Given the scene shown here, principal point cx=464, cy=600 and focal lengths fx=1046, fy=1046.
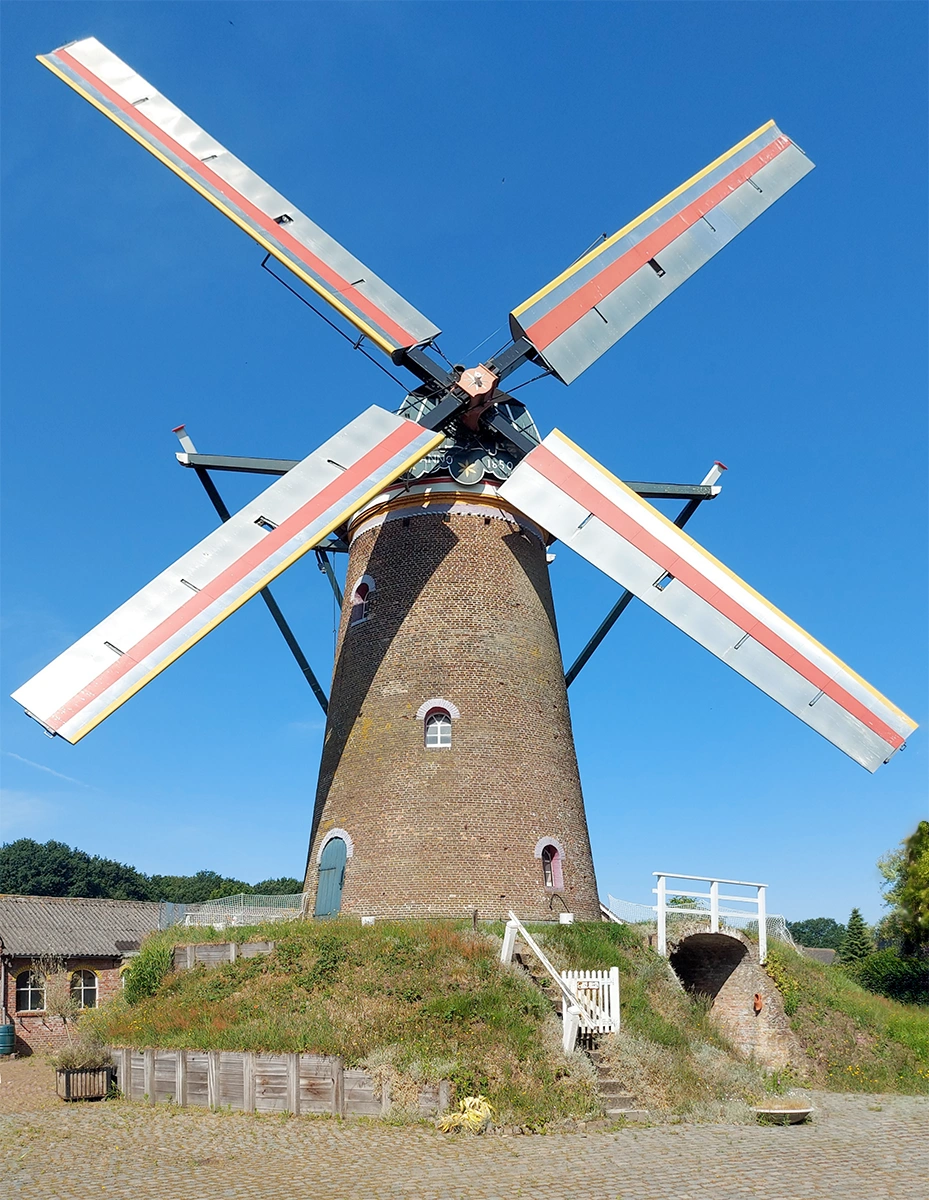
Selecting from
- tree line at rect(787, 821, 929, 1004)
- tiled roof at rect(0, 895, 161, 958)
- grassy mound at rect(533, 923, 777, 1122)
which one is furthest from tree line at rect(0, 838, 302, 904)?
grassy mound at rect(533, 923, 777, 1122)

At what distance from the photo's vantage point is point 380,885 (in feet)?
56.2

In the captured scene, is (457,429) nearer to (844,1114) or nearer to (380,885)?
(380,885)

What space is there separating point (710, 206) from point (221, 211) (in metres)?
9.29

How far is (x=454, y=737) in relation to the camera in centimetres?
1766

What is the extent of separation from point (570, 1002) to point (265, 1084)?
4155mm

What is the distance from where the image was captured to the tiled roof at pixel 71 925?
2869 cm

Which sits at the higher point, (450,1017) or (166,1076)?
(450,1017)

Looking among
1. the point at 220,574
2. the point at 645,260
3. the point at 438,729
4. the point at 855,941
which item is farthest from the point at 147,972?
the point at 855,941

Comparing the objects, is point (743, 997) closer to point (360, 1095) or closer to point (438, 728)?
point (438, 728)

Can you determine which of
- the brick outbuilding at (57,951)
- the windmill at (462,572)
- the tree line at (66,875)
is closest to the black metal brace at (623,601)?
the windmill at (462,572)

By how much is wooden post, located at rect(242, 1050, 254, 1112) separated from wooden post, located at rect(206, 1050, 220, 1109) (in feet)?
1.59

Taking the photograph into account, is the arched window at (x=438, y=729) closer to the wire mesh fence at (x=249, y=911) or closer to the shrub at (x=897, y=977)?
the wire mesh fence at (x=249, y=911)

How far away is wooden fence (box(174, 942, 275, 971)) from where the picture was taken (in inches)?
641

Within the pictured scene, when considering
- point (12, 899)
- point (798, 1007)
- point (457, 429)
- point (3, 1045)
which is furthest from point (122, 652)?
point (12, 899)
